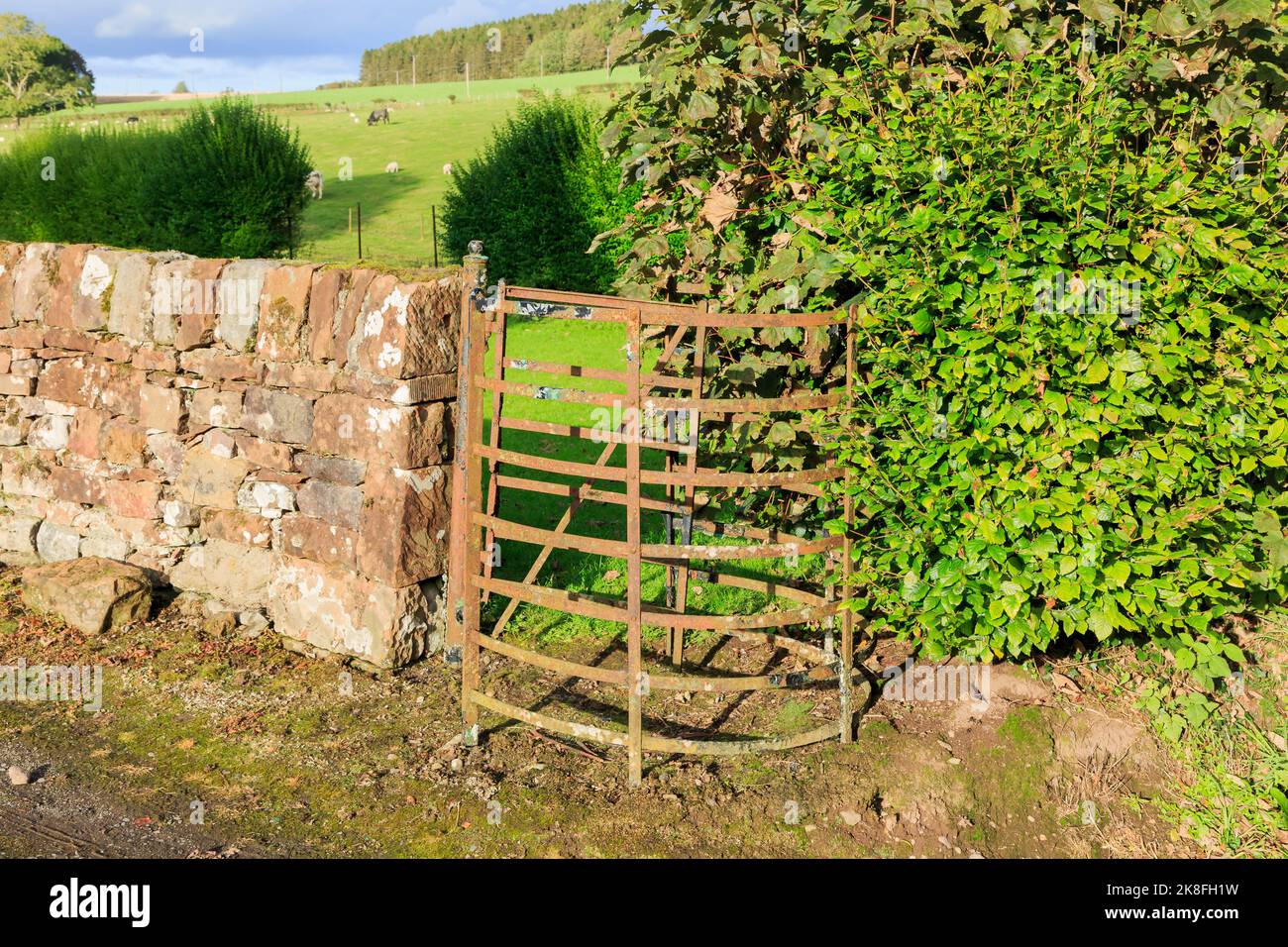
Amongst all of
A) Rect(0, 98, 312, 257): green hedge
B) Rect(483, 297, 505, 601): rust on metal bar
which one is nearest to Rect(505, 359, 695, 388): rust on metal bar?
Rect(483, 297, 505, 601): rust on metal bar

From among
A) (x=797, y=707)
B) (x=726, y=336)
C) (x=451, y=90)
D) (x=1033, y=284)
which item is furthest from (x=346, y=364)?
(x=451, y=90)

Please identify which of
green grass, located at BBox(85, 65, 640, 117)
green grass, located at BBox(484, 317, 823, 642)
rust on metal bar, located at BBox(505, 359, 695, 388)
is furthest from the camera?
green grass, located at BBox(85, 65, 640, 117)

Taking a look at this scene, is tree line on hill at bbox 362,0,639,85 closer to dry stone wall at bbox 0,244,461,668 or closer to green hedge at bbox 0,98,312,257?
green hedge at bbox 0,98,312,257

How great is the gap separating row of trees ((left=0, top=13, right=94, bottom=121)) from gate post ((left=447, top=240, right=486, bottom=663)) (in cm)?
7012

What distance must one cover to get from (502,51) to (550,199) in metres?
67.9

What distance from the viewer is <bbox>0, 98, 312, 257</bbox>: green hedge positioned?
19078 mm

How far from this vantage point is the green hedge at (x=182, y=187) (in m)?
19.1

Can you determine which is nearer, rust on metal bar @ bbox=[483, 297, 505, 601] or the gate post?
rust on metal bar @ bbox=[483, 297, 505, 601]

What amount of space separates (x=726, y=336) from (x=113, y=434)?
14.1 feet

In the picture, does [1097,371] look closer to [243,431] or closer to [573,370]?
[573,370]

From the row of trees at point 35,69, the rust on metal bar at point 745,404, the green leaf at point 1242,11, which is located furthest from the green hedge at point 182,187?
the row of trees at point 35,69

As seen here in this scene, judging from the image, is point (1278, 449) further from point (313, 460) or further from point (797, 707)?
point (313, 460)

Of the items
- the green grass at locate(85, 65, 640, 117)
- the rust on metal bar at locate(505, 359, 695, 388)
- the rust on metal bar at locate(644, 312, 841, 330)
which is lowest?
the rust on metal bar at locate(505, 359, 695, 388)

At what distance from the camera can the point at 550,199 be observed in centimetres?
1989
